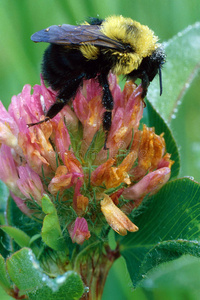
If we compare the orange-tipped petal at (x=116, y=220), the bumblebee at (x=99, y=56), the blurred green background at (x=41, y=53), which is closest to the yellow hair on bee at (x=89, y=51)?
the bumblebee at (x=99, y=56)

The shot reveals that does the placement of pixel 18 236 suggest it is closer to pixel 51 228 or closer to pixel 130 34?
pixel 51 228

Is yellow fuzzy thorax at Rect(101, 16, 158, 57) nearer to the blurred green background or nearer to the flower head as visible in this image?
the flower head

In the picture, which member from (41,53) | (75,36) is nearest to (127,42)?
(75,36)

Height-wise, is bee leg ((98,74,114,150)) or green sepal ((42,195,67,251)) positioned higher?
bee leg ((98,74,114,150))

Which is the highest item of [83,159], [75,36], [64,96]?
[75,36]

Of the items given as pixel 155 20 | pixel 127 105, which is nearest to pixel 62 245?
pixel 127 105

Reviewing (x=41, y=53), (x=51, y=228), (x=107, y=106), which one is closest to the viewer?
(x=51, y=228)

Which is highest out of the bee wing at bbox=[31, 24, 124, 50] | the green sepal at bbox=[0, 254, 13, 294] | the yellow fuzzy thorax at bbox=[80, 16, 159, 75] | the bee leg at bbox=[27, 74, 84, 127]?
the bee wing at bbox=[31, 24, 124, 50]


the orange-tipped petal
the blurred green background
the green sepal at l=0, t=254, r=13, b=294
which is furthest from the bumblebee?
the blurred green background

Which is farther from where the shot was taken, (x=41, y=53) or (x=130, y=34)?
(x=41, y=53)
